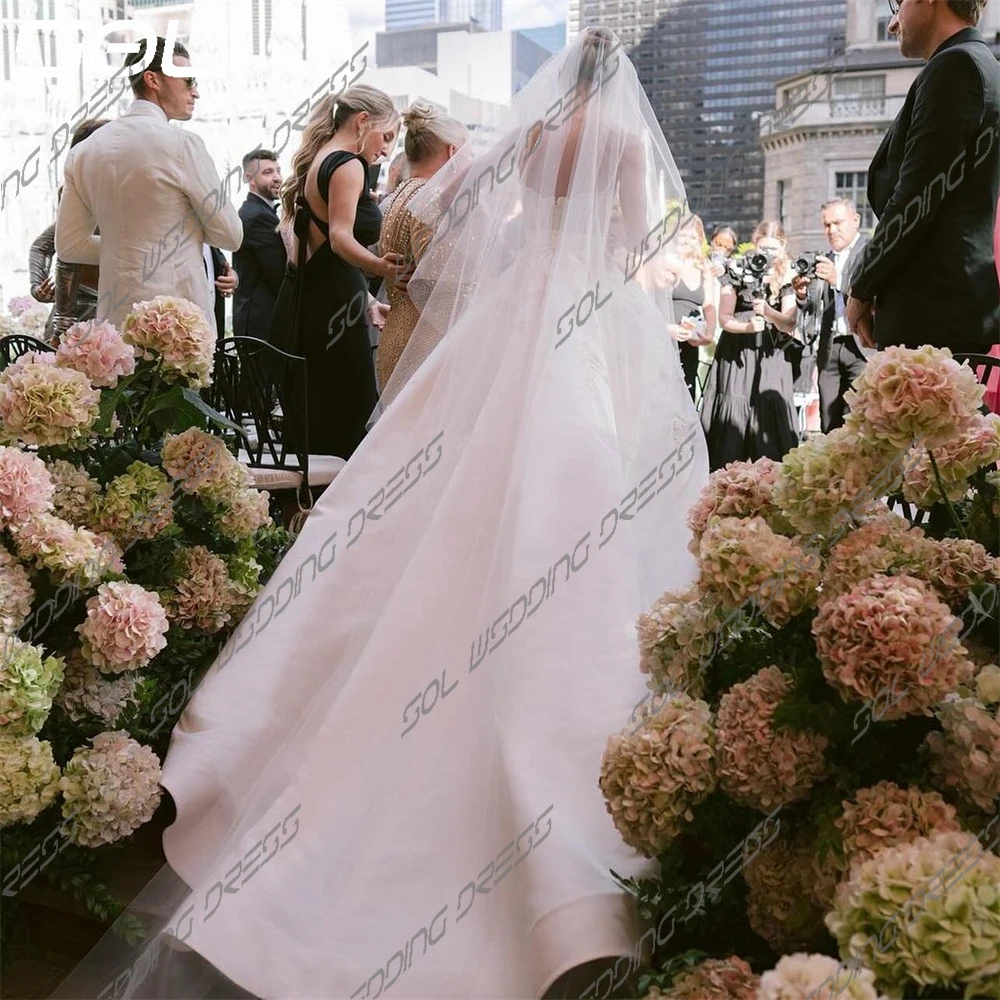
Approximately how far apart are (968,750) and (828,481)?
0.33 meters

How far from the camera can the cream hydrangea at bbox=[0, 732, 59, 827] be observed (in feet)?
5.64

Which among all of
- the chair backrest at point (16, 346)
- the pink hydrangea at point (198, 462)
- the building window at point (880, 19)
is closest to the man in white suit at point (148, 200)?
the chair backrest at point (16, 346)

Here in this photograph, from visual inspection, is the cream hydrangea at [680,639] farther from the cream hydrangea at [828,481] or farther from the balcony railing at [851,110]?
the balcony railing at [851,110]

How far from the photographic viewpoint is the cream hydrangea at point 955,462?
1.32 m

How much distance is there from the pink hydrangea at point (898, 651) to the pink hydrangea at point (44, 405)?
4.67 feet

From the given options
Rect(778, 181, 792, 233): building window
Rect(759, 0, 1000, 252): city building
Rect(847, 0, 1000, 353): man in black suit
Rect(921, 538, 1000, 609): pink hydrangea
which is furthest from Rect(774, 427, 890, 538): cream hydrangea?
Rect(778, 181, 792, 233): building window

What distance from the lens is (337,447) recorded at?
363 cm

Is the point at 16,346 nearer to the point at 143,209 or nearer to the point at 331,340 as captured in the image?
the point at 143,209

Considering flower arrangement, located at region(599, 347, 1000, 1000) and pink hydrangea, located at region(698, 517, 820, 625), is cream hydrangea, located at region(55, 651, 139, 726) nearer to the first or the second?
flower arrangement, located at region(599, 347, 1000, 1000)

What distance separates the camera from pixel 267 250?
482 centimetres

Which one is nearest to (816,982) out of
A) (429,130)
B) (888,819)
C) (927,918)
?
(927,918)

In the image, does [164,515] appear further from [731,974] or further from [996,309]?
[996,309]

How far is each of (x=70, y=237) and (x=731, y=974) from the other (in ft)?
10.0

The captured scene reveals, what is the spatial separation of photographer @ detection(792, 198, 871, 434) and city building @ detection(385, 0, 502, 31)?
4.02 metres
